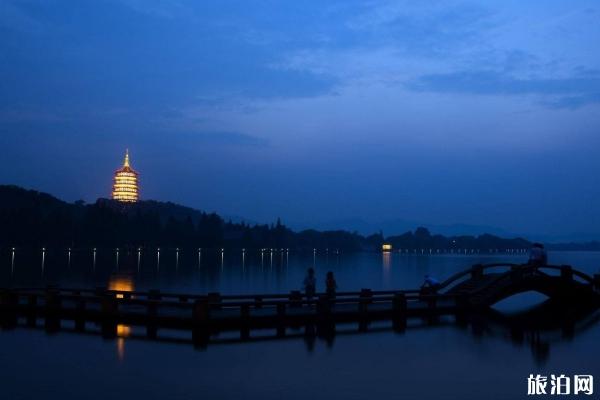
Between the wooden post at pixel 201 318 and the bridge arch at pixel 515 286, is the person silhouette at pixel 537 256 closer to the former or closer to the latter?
the bridge arch at pixel 515 286

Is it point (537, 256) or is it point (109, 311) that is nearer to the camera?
point (109, 311)

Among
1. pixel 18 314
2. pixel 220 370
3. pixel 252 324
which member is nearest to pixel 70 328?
pixel 18 314

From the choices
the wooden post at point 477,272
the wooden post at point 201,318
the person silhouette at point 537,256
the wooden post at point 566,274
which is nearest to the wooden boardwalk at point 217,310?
the wooden post at point 201,318

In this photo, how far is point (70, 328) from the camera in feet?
78.6

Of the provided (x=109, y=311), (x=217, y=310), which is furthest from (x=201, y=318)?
(x=109, y=311)

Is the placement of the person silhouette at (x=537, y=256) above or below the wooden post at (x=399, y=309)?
above

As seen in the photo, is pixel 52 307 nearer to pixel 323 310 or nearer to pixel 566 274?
pixel 323 310

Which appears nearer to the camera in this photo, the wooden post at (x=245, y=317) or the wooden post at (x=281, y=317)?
the wooden post at (x=245, y=317)

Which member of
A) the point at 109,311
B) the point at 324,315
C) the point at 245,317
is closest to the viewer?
the point at 245,317

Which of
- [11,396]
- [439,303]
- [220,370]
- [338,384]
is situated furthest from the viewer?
[439,303]

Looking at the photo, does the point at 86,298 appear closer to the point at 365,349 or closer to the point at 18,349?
the point at 18,349

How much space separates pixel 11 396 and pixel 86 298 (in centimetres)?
1159

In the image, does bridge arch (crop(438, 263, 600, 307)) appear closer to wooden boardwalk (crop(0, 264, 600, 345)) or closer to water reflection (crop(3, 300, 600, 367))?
wooden boardwalk (crop(0, 264, 600, 345))

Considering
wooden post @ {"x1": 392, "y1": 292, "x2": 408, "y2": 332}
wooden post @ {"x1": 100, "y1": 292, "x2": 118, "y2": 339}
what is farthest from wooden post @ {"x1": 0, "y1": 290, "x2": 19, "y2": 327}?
wooden post @ {"x1": 392, "y1": 292, "x2": 408, "y2": 332}
